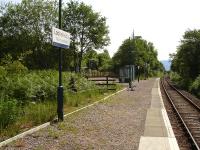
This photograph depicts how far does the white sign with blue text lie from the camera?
1448cm

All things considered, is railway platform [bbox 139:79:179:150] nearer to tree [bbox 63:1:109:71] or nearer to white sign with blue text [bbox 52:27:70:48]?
white sign with blue text [bbox 52:27:70:48]

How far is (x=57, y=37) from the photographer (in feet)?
48.4

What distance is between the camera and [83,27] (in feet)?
230

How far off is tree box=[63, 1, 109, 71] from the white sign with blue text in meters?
52.5

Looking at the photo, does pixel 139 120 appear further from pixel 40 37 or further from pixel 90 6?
pixel 90 6

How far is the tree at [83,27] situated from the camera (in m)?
68.6

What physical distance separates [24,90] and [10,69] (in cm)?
588

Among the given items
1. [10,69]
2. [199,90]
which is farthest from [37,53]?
[10,69]

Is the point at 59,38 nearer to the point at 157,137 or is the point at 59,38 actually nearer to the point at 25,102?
the point at 25,102

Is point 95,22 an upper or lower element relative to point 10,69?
upper

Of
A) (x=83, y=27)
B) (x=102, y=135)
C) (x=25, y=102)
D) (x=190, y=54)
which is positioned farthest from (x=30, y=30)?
(x=102, y=135)

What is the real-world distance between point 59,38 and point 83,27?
5555 cm

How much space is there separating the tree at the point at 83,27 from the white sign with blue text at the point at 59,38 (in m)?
52.5

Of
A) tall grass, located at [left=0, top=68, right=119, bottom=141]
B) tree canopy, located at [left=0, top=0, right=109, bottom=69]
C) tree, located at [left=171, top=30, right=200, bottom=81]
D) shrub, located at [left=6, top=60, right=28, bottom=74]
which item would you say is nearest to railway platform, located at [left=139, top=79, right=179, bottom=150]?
tall grass, located at [left=0, top=68, right=119, bottom=141]
